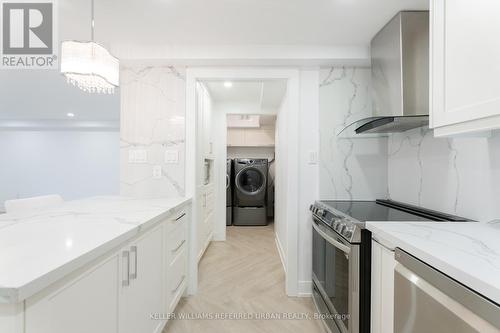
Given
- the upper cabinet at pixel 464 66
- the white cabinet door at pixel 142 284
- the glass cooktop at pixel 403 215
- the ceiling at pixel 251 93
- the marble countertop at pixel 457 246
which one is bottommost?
the white cabinet door at pixel 142 284

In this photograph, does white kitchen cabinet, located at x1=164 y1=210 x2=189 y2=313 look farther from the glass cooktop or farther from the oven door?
the glass cooktop

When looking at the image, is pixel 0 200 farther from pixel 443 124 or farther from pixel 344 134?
pixel 443 124

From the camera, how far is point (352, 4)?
1.60 metres

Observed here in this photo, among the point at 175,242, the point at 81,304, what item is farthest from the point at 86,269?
the point at 175,242

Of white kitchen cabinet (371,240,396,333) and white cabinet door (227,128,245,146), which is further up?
white cabinet door (227,128,245,146)

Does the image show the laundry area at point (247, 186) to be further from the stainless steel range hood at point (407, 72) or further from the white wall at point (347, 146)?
the stainless steel range hood at point (407, 72)

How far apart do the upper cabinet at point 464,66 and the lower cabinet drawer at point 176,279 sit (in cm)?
181

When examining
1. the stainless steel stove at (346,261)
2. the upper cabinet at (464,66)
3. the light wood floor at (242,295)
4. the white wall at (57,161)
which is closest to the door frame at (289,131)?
the light wood floor at (242,295)

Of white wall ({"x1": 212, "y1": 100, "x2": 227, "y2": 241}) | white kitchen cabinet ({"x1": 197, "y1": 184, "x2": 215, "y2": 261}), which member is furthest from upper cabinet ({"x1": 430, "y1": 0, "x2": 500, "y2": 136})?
white wall ({"x1": 212, "y1": 100, "x2": 227, "y2": 241})

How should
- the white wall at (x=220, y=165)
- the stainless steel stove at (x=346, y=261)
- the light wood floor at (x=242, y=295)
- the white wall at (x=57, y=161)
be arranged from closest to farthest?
1. the stainless steel stove at (x=346, y=261)
2. the light wood floor at (x=242, y=295)
3. the white wall at (x=220, y=165)
4. the white wall at (x=57, y=161)

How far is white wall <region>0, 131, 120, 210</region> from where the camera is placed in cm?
667

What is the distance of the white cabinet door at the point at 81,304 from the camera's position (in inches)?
25.9

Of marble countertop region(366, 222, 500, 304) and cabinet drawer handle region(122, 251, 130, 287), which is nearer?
marble countertop region(366, 222, 500, 304)

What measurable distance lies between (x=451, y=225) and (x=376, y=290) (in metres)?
0.47
